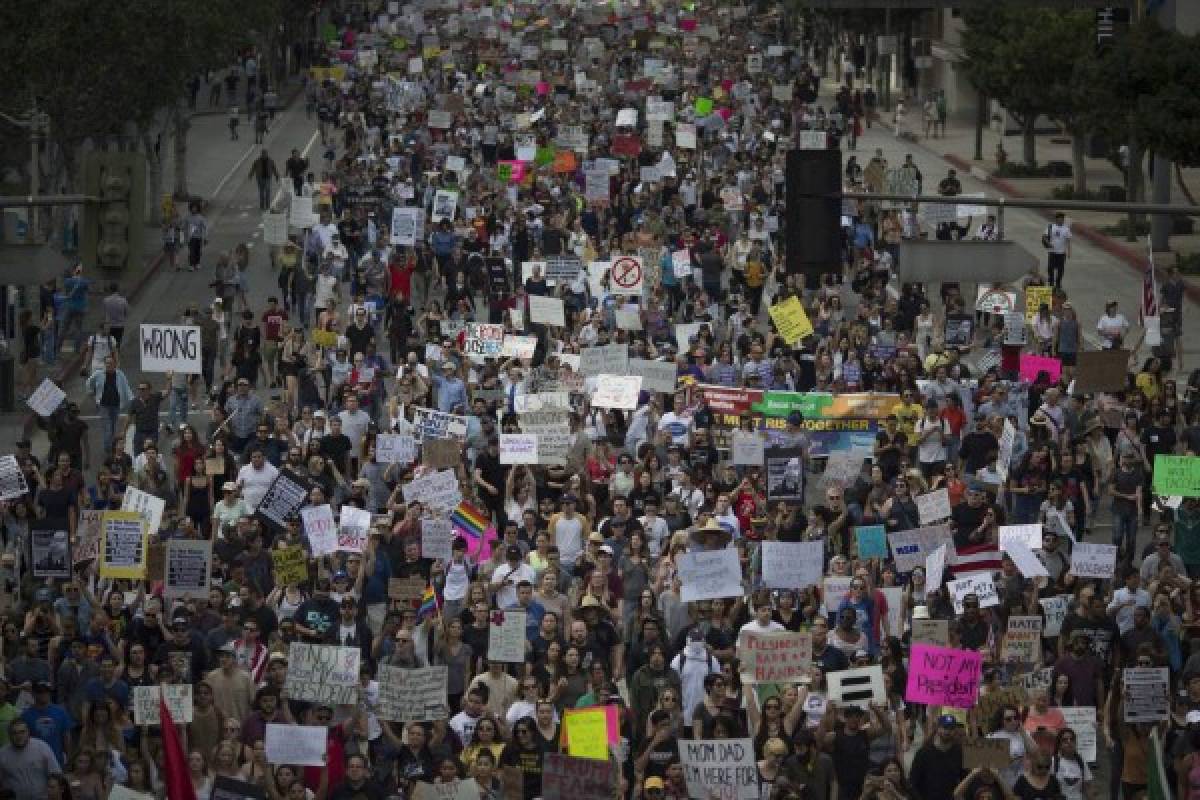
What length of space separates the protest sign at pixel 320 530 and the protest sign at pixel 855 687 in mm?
5578

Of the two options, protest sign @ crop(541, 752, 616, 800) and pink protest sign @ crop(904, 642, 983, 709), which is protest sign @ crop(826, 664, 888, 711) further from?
protest sign @ crop(541, 752, 616, 800)

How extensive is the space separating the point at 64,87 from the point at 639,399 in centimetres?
1927

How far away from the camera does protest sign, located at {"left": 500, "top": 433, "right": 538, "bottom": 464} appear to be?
1059 inches

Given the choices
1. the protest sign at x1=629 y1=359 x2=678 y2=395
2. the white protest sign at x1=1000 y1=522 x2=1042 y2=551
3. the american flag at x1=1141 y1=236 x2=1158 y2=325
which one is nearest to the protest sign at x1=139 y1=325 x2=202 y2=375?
the protest sign at x1=629 y1=359 x2=678 y2=395

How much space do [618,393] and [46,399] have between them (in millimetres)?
5327

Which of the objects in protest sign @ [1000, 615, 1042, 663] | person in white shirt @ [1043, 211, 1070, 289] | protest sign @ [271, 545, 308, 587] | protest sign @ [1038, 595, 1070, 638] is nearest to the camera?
protest sign @ [1000, 615, 1042, 663]

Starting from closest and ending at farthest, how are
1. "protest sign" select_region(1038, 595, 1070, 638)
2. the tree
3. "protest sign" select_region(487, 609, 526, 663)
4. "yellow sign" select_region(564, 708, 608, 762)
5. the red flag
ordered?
1. the red flag
2. "yellow sign" select_region(564, 708, 608, 762)
3. "protest sign" select_region(487, 609, 526, 663)
4. "protest sign" select_region(1038, 595, 1070, 638)
5. the tree

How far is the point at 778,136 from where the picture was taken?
6262 centimetres

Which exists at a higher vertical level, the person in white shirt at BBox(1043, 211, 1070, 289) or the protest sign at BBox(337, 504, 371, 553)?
the person in white shirt at BBox(1043, 211, 1070, 289)

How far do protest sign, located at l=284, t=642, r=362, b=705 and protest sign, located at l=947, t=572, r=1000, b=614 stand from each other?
4.62m

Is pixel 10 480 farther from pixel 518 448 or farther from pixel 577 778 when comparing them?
pixel 577 778

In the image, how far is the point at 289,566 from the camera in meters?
22.3

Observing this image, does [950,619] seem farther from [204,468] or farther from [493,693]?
[204,468]

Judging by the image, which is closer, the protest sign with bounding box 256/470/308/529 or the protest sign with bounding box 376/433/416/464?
the protest sign with bounding box 256/470/308/529
